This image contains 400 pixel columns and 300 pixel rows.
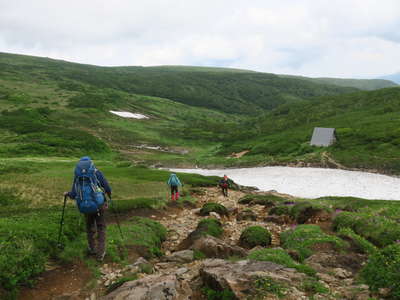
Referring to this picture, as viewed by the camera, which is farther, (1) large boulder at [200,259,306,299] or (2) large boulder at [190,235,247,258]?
(2) large boulder at [190,235,247,258]

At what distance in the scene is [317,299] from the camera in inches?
320

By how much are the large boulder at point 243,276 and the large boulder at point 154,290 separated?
890mm

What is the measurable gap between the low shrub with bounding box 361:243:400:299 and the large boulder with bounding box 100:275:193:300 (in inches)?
228

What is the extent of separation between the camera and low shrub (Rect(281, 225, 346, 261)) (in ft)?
45.2

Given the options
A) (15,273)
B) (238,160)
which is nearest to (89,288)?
(15,273)

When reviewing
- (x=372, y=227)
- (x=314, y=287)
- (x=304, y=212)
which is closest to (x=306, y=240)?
(x=372, y=227)

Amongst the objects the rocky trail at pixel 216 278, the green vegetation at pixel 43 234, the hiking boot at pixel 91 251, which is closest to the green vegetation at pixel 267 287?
the rocky trail at pixel 216 278

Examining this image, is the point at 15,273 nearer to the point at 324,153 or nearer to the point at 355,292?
the point at 355,292

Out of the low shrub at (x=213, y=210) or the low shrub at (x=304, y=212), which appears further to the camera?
the low shrub at (x=213, y=210)

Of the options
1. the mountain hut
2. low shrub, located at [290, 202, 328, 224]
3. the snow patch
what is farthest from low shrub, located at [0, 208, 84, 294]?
the snow patch

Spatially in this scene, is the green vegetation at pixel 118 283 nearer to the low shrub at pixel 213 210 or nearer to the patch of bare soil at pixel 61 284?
the patch of bare soil at pixel 61 284

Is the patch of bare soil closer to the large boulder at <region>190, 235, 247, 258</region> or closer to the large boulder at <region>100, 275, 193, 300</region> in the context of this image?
the large boulder at <region>100, 275, 193, 300</region>

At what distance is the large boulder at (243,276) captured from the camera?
8.35 metres

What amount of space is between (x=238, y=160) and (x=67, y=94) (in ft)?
444
